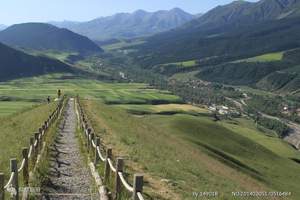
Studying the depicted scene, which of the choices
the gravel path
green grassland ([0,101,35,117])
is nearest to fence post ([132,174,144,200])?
the gravel path

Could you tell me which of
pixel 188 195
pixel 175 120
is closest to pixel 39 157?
pixel 188 195

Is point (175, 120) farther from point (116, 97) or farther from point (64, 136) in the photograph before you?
point (116, 97)

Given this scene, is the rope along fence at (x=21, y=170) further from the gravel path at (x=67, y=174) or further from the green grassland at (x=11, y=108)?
the green grassland at (x=11, y=108)

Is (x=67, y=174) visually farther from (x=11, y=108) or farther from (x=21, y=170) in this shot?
(x=11, y=108)

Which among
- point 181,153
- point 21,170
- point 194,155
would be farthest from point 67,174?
point 194,155

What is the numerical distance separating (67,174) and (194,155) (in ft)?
87.8

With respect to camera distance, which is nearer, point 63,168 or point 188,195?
point 188,195

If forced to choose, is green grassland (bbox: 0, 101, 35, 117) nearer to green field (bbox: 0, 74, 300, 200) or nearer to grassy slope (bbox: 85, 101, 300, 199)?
green field (bbox: 0, 74, 300, 200)

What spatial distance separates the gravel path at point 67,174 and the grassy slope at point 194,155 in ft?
10.3

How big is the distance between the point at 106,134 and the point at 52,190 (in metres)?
22.4

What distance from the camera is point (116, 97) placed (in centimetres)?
19012

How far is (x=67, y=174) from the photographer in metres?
25.2

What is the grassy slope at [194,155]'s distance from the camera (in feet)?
94.5

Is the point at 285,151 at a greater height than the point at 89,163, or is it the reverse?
the point at 89,163
